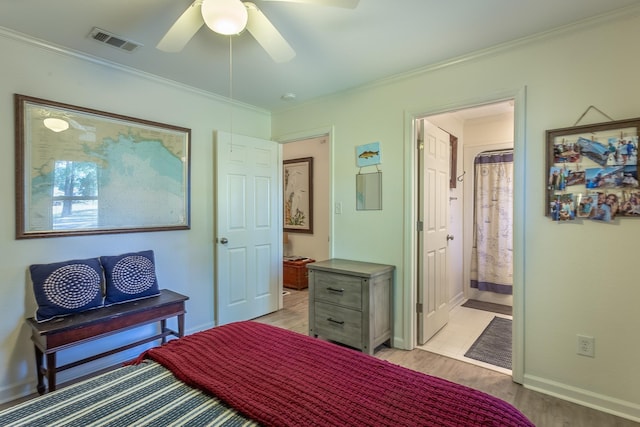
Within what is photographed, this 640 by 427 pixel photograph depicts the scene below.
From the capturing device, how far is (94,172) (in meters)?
2.42

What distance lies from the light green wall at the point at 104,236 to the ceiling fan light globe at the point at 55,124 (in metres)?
0.15

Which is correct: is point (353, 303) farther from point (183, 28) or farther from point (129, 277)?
point (183, 28)

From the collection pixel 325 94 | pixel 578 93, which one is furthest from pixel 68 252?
pixel 578 93

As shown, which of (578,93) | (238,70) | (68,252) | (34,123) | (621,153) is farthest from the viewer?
(238,70)

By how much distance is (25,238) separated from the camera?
2121 millimetres

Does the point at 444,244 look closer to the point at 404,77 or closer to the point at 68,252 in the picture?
the point at 404,77

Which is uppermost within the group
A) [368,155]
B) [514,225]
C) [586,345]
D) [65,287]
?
[368,155]

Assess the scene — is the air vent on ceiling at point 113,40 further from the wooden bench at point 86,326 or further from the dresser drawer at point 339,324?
the dresser drawer at point 339,324

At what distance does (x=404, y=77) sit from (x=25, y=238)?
3054 mm

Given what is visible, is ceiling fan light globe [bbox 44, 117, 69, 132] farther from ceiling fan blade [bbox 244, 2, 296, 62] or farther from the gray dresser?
the gray dresser

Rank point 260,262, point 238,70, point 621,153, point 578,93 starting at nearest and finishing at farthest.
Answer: point 621,153 → point 578,93 → point 238,70 → point 260,262

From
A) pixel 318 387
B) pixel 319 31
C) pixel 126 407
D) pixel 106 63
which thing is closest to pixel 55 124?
pixel 106 63

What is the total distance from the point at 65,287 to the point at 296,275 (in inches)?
119

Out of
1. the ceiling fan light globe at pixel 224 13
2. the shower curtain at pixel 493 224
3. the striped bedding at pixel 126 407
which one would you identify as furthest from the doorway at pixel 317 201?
the striped bedding at pixel 126 407
